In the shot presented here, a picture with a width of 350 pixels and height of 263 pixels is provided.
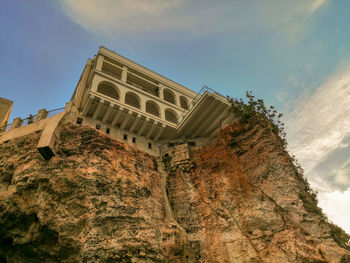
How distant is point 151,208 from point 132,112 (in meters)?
8.51

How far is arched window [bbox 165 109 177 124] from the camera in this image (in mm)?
25766

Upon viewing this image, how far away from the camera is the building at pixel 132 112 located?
2077 cm

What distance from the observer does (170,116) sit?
26469mm

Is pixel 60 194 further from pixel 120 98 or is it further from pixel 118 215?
pixel 120 98

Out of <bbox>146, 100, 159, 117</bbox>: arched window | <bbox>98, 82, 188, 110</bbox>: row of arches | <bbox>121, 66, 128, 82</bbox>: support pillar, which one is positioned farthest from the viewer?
<bbox>146, 100, 159, 117</bbox>: arched window

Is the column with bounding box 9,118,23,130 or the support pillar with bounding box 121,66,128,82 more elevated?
the support pillar with bounding box 121,66,128,82

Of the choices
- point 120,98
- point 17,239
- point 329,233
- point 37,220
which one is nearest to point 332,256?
point 329,233

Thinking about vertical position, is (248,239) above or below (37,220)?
below

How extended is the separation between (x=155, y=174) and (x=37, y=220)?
8.14m

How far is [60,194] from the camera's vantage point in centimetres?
1442

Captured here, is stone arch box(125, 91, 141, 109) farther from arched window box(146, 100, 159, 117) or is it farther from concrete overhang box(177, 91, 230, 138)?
concrete overhang box(177, 91, 230, 138)

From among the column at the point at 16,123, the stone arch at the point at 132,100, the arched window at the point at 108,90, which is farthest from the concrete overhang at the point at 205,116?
the column at the point at 16,123

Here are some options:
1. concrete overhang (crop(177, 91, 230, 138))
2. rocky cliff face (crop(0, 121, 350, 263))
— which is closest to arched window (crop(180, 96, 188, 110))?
concrete overhang (crop(177, 91, 230, 138))

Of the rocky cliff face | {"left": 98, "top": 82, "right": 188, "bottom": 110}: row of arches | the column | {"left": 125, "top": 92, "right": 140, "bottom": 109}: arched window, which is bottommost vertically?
the rocky cliff face
